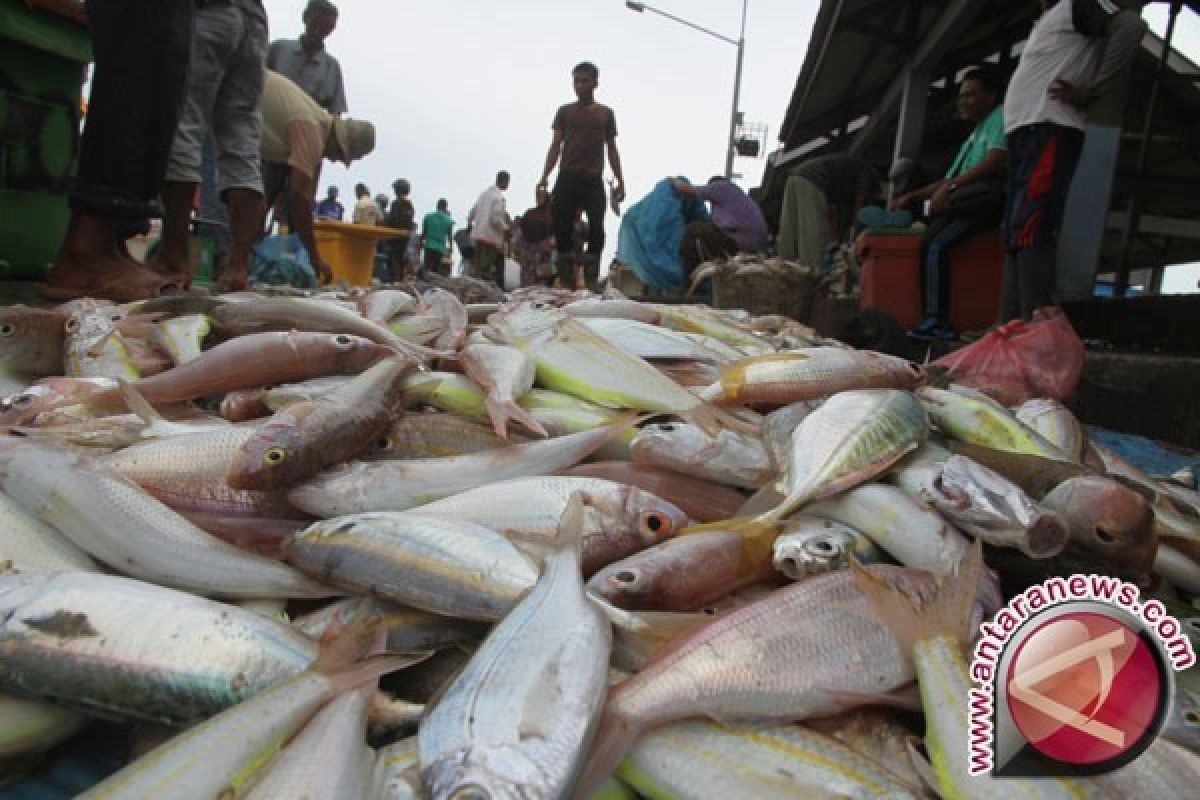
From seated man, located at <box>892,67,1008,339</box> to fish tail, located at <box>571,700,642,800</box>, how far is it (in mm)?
5814

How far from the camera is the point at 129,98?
3.51 metres

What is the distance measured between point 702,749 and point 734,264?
6.84 metres

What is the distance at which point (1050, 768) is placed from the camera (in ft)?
3.10

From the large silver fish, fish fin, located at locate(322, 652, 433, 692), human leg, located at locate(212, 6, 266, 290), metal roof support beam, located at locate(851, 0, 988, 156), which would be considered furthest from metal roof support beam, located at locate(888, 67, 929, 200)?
fish fin, located at locate(322, 652, 433, 692)

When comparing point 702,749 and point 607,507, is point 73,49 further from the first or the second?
point 702,749

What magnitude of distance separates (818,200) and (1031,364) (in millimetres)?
7081

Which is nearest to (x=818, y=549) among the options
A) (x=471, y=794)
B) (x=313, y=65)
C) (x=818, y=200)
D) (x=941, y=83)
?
(x=471, y=794)

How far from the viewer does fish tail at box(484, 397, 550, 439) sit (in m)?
1.97

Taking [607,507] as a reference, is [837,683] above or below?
below

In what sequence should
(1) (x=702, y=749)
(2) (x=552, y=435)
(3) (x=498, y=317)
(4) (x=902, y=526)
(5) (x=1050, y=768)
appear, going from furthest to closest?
(3) (x=498, y=317) < (2) (x=552, y=435) < (4) (x=902, y=526) < (1) (x=702, y=749) < (5) (x=1050, y=768)

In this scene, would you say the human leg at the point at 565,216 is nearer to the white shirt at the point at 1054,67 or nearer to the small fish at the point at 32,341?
the white shirt at the point at 1054,67

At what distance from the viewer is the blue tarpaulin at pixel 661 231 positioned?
33.6 feet

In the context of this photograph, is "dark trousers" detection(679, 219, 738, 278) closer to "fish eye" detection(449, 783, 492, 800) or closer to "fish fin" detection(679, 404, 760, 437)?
"fish fin" detection(679, 404, 760, 437)

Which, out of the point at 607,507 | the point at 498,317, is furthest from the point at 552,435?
the point at 498,317
